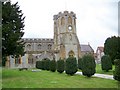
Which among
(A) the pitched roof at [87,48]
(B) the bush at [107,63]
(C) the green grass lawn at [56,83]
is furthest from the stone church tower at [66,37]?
(C) the green grass lawn at [56,83]

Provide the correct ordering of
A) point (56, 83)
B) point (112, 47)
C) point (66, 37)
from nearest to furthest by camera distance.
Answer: point (56, 83), point (112, 47), point (66, 37)

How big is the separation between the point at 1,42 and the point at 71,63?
978 centimetres

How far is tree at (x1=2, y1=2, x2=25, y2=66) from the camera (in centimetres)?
2206

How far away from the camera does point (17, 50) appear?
23750 millimetres

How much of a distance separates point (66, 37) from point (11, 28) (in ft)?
168

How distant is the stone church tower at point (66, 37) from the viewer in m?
72.5

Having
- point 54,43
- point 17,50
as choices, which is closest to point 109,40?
point 17,50

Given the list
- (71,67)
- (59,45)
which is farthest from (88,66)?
(59,45)

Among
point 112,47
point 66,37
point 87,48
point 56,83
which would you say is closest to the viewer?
point 56,83

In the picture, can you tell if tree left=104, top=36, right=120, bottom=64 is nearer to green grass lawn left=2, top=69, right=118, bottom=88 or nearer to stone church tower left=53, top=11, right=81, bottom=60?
green grass lawn left=2, top=69, right=118, bottom=88

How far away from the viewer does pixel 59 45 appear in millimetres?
74875

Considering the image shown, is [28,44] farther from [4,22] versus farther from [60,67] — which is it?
[4,22]

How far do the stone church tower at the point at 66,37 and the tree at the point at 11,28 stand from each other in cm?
4649

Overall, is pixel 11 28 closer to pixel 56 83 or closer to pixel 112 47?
pixel 56 83
